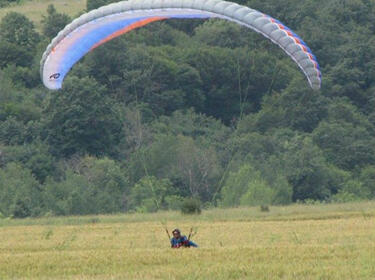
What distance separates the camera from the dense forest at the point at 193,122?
194 ft

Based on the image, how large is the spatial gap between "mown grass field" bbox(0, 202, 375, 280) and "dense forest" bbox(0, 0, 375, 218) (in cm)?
1370

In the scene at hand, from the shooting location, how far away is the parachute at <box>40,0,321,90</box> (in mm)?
25719

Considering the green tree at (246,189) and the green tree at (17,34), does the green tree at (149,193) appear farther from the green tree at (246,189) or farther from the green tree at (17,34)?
the green tree at (17,34)

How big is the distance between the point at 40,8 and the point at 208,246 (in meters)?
79.0

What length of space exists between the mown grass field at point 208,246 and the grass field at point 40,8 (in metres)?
56.7

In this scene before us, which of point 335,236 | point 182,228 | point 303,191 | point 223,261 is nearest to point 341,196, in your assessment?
point 303,191

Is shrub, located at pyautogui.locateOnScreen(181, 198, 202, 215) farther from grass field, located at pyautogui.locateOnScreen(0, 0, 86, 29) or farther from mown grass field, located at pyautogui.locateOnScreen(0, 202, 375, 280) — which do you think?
grass field, located at pyautogui.locateOnScreen(0, 0, 86, 29)

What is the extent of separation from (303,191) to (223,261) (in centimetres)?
4095

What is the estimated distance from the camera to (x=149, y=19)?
27375 millimetres

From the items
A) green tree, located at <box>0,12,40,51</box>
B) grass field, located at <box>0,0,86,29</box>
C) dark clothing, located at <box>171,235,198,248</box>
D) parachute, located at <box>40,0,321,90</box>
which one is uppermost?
grass field, located at <box>0,0,86,29</box>

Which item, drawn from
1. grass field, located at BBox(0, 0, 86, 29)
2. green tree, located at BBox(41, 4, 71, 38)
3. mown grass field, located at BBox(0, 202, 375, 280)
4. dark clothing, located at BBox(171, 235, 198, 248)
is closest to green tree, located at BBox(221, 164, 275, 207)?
mown grass field, located at BBox(0, 202, 375, 280)

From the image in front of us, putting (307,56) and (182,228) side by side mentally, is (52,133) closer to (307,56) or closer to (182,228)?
(182,228)

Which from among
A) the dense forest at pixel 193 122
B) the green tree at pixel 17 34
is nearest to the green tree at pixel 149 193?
the dense forest at pixel 193 122

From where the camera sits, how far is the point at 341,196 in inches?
2320
